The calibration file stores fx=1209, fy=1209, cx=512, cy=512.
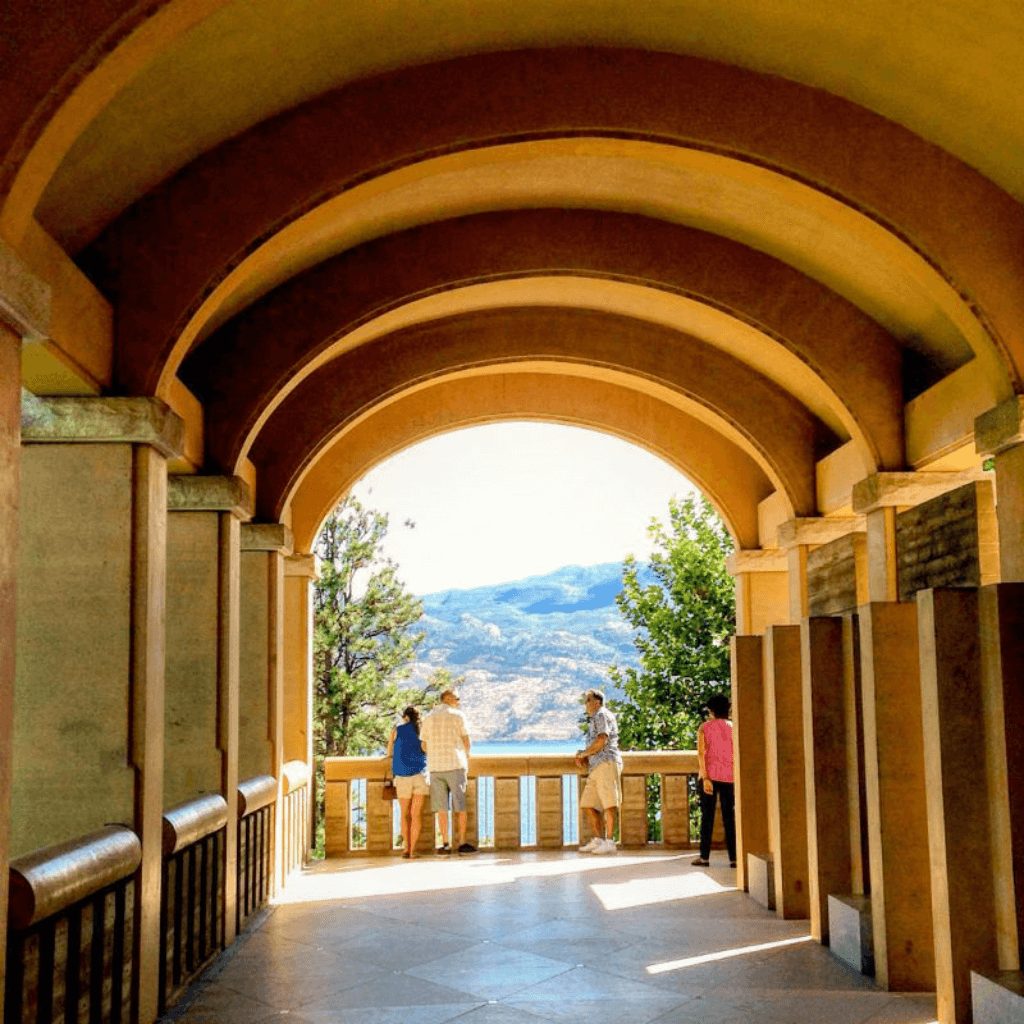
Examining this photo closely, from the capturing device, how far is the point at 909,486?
9195 mm

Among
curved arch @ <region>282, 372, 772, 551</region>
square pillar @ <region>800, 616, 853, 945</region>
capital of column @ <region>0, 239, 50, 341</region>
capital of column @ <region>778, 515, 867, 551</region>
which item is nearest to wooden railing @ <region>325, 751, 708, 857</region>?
curved arch @ <region>282, 372, 772, 551</region>

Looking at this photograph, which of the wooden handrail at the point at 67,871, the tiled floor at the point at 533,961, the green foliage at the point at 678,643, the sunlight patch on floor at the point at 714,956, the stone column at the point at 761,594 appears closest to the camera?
the wooden handrail at the point at 67,871

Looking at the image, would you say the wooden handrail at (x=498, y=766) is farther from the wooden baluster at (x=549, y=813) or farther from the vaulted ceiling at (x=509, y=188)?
the vaulted ceiling at (x=509, y=188)

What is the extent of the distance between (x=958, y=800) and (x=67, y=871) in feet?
12.1

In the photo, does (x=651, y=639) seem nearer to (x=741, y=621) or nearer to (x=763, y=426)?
(x=741, y=621)

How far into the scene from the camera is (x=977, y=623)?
5266 mm

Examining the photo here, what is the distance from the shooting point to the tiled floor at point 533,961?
586 cm

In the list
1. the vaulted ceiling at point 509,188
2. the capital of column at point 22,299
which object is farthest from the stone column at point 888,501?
the capital of column at point 22,299

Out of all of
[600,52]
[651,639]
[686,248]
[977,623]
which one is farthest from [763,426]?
[651,639]

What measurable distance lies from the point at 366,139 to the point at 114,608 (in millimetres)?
2799

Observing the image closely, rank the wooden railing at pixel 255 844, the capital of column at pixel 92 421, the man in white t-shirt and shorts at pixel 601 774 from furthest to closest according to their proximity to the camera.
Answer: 1. the man in white t-shirt and shorts at pixel 601 774
2. the wooden railing at pixel 255 844
3. the capital of column at pixel 92 421

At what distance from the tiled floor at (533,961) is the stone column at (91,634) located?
1028 millimetres

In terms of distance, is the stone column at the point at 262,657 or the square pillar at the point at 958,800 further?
the stone column at the point at 262,657

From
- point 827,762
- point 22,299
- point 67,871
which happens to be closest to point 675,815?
point 827,762
